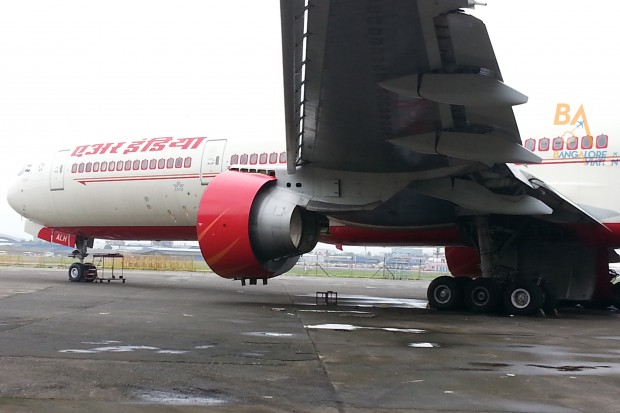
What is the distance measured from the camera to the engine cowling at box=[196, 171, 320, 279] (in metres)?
11.7

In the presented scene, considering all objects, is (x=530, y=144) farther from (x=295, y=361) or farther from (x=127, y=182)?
(x=127, y=182)

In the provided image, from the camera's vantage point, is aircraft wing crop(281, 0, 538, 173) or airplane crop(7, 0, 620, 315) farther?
airplane crop(7, 0, 620, 315)

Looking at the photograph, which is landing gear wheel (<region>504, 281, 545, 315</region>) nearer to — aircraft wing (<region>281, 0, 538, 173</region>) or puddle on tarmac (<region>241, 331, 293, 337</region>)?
aircraft wing (<region>281, 0, 538, 173</region>)

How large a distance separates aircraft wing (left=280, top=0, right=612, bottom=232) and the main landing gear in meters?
1.55

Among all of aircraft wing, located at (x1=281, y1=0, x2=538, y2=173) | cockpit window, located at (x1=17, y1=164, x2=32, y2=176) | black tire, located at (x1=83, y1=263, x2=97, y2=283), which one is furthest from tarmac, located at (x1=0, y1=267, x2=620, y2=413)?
cockpit window, located at (x1=17, y1=164, x2=32, y2=176)

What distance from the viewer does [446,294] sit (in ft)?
45.0

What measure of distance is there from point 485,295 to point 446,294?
102cm

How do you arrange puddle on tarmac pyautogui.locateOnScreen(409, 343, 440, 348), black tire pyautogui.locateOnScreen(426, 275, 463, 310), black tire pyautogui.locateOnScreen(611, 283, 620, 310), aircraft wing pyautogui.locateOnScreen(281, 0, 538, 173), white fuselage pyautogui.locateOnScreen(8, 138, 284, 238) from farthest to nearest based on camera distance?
1. white fuselage pyautogui.locateOnScreen(8, 138, 284, 238)
2. black tire pyautogui.locateOnScreen(611, 283, 620, 310)
3. black tire pyautogui.locateOnScreen(426, 275, 463, 310)
4. puddle on tarmac pyautogui.locateOnScreen(409, 343, 440, 348)
5. aircraft wing pyautogui.locateOnScreen(281, 0, 538, 173)

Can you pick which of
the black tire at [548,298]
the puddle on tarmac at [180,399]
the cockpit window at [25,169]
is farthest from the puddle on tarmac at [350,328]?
the cockpit window at [25,169]

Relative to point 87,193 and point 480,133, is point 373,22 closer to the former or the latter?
point 480,133

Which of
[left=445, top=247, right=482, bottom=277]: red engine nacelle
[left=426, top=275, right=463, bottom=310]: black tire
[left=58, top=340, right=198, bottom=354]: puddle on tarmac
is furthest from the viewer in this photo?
[left=445, top=247, right=482, bottom=277]: red engine nacelle

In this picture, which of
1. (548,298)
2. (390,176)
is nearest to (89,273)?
(390,176)

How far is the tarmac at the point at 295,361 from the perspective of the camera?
4.93 metres

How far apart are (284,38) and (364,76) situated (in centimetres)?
159
